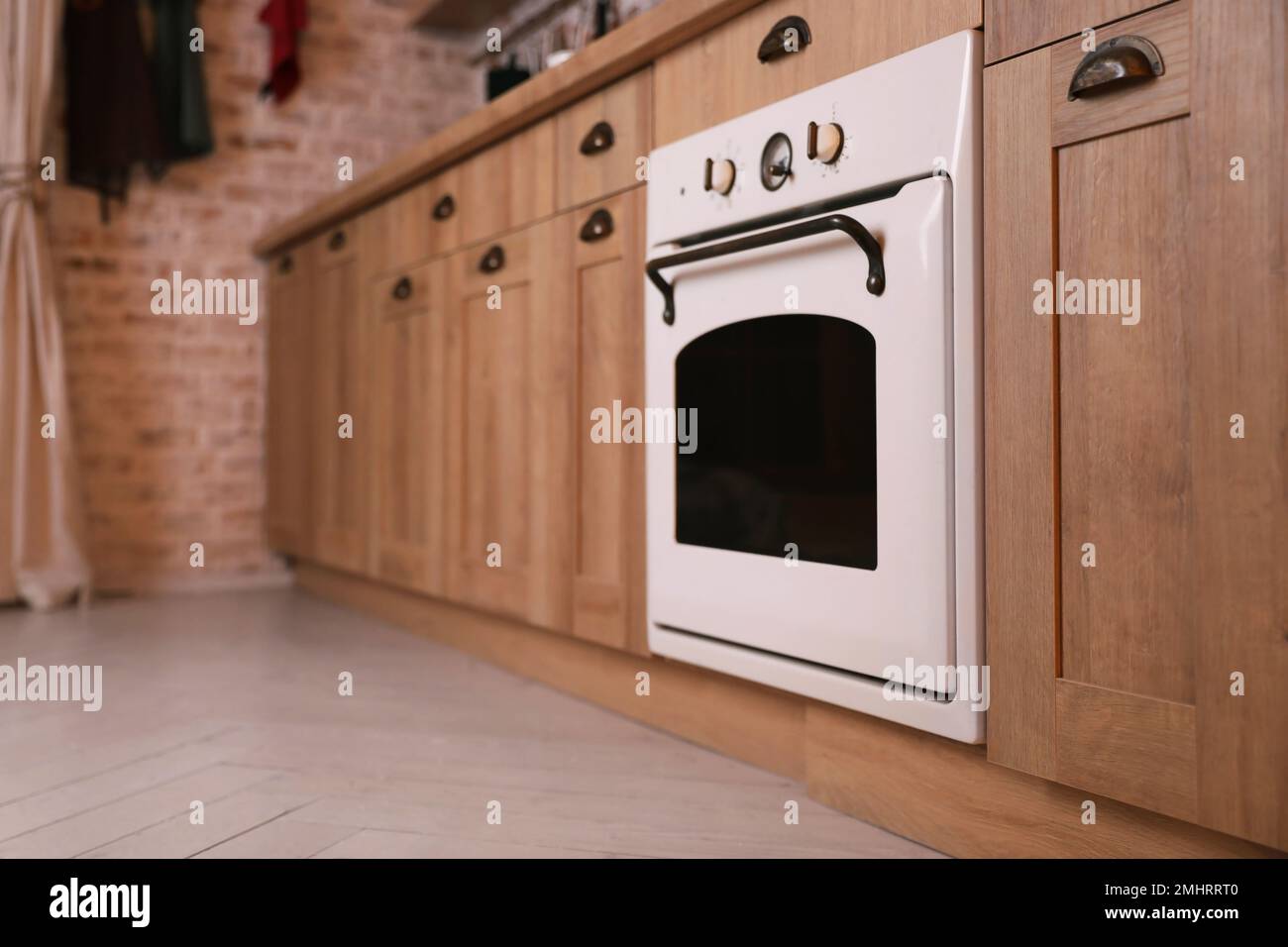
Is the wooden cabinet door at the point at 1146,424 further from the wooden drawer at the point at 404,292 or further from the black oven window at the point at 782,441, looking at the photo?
the wooden drawer at the point at 404,292

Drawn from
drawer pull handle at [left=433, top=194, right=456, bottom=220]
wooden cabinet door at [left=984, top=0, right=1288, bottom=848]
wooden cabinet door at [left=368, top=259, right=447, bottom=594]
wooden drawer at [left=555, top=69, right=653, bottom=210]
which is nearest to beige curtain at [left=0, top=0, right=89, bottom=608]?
wooden cabinet door at [left=368, top=259, right=447, bottom=594]

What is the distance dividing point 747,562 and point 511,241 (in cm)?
96

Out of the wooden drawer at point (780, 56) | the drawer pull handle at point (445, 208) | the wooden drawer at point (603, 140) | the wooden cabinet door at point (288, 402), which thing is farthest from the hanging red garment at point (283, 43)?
the wooden drawer at point (780, 56)

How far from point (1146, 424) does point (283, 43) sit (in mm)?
3229

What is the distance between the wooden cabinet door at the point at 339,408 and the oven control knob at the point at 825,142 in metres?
1.70

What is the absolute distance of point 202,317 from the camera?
3.46 metres

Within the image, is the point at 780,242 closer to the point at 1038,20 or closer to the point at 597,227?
the point at 1038,20

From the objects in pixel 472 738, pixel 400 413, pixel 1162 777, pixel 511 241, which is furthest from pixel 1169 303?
pixel 400 413

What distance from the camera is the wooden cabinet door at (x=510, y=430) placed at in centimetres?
190

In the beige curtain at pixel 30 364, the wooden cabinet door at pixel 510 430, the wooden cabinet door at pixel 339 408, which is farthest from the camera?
the beige curtain at pixel 30 364

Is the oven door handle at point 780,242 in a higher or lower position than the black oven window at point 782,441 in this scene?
higher

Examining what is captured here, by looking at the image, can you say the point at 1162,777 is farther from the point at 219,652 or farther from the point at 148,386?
the point at 148,386

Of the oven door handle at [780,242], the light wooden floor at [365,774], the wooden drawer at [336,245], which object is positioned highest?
the wooden drawer at [336,245]
